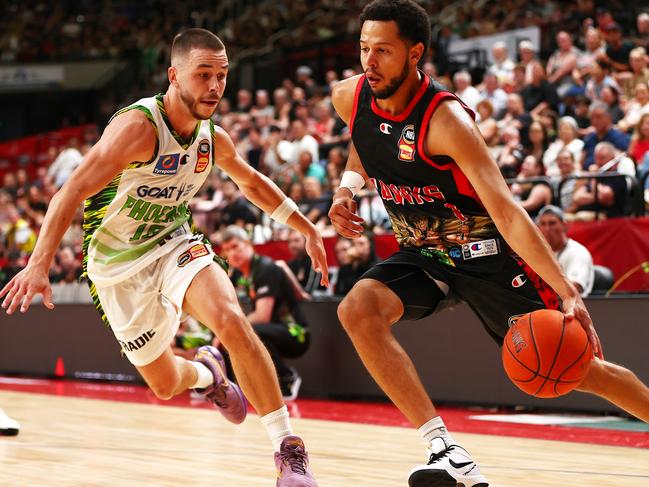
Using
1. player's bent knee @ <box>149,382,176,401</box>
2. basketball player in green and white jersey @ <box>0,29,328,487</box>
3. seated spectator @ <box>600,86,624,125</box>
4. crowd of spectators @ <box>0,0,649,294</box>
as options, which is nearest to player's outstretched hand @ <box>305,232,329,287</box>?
basketball player in green and white jersey @ <box>0,29,328,487</box>

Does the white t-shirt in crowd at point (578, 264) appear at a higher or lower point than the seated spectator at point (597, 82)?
Answer: lower

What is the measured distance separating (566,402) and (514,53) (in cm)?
861

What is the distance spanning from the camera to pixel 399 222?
4.76m

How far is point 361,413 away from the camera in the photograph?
880cm

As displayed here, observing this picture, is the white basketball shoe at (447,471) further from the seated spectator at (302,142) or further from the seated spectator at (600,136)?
the seated spectator at (302,142)

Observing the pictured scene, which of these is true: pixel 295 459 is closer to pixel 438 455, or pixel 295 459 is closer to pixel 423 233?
pixel 438 455

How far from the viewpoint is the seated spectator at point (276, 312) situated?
388 inches

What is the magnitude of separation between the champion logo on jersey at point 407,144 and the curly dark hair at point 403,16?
38cm

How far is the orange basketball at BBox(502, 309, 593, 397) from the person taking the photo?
4070mm

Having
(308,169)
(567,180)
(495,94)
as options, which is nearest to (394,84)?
(567,180)

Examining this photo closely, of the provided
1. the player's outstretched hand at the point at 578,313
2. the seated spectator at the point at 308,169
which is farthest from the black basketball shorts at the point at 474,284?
the seated spectator at the point at 308,169

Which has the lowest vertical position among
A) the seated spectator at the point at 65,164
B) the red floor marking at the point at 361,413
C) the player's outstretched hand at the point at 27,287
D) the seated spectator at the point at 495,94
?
the red floor marking at the point at 361,413

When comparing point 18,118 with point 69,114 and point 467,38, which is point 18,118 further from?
point 467,38

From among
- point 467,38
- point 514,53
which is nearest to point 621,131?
point 514,53
